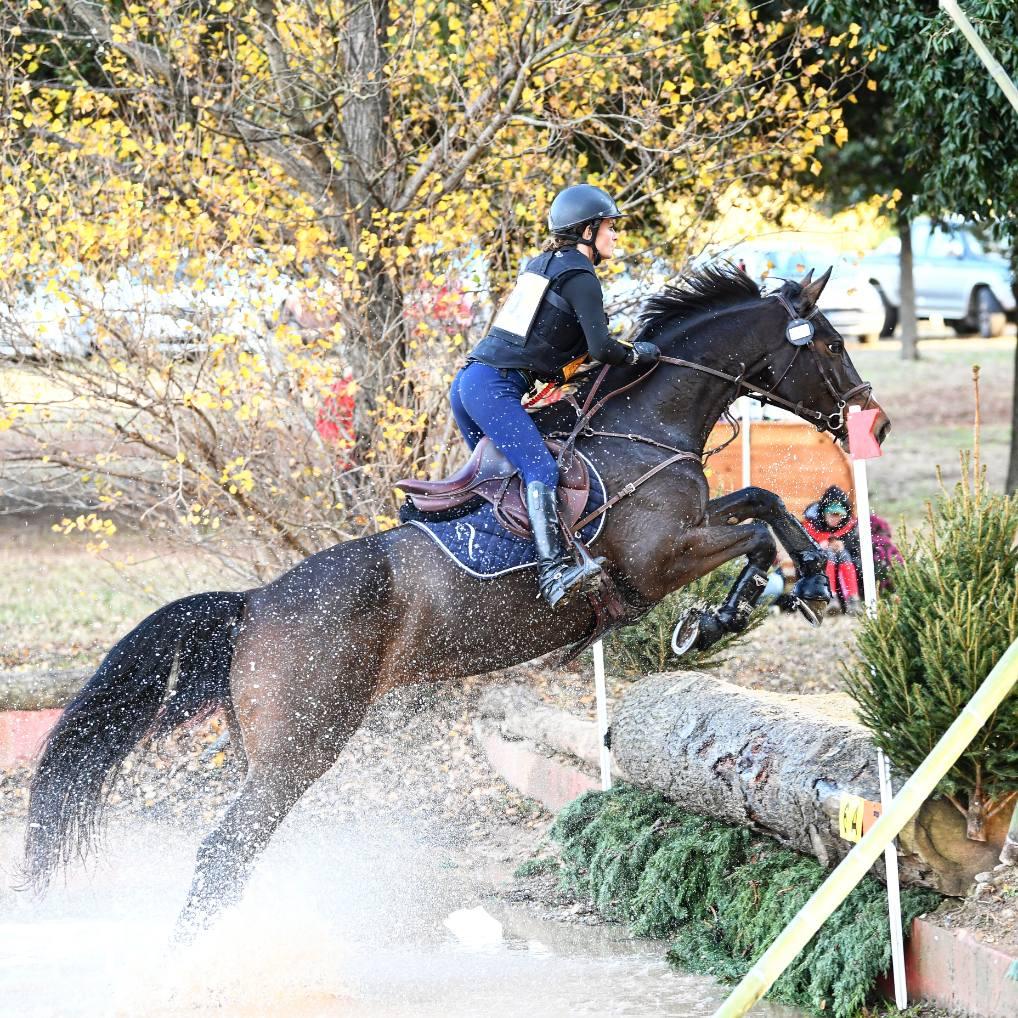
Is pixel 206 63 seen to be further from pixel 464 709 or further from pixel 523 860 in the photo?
pixel 523 860

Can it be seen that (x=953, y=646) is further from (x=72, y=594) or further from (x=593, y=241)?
(x=72, y=594)

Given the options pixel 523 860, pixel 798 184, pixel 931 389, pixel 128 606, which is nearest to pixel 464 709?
pixel 523 860

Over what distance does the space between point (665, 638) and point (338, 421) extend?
220 centimetres

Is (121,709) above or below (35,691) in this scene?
above

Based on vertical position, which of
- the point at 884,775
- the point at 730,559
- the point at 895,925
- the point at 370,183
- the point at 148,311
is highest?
the point at 370,183

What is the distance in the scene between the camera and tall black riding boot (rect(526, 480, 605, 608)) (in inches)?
199

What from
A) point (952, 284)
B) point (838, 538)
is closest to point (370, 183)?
point (838, 538)

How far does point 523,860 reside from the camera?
6.81m

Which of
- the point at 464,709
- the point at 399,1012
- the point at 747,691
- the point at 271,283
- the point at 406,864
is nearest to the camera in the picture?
the point at 399,1012

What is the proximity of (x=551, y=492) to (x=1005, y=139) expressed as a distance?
528cm

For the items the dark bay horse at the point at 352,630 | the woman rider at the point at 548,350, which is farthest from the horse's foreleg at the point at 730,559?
the woman rider at the point at 548,350

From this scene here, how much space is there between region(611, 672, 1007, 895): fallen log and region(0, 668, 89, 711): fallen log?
3239 millimetres

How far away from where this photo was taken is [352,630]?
203 inches

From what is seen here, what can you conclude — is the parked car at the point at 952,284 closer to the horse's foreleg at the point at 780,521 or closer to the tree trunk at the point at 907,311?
the tree trunk at the point at 907,311
